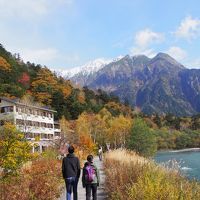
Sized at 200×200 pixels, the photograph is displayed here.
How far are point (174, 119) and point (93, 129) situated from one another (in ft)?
288

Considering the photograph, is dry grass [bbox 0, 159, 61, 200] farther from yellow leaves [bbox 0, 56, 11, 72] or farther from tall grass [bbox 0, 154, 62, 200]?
yellow leaves [bbox 0, 56, 11, 72]

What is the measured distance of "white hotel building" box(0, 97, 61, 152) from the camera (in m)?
69.6

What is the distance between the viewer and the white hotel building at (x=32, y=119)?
228ft

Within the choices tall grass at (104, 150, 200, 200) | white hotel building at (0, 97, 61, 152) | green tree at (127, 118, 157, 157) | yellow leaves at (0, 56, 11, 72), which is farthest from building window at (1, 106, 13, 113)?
tall grass at (104, 150, 200, 200)

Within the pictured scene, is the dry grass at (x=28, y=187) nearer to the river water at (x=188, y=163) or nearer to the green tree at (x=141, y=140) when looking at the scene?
the river water at (x=188, y=163)

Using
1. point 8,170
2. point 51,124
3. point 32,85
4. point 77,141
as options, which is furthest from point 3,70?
point 8,170

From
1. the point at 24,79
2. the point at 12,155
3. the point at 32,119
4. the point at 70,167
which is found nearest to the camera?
the point at 70,167

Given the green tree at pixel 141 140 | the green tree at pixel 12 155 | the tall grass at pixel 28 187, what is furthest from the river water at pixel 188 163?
the green tree at pixel 12 155

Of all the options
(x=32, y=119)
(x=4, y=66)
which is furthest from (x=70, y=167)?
(x=4, y=66)

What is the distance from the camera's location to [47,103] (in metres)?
103

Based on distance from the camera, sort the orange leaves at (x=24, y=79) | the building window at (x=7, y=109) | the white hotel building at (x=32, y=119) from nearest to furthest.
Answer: the white hotel building at (x=32, y=119), the building window at (x=7, y=109), the orange leaves at (x=24, y=79)

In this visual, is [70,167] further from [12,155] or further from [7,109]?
[7,109]

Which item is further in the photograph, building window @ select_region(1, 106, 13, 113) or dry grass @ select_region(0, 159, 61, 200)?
building window @ select_region(1, 106, 13, 113)

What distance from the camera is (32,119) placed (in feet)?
260
